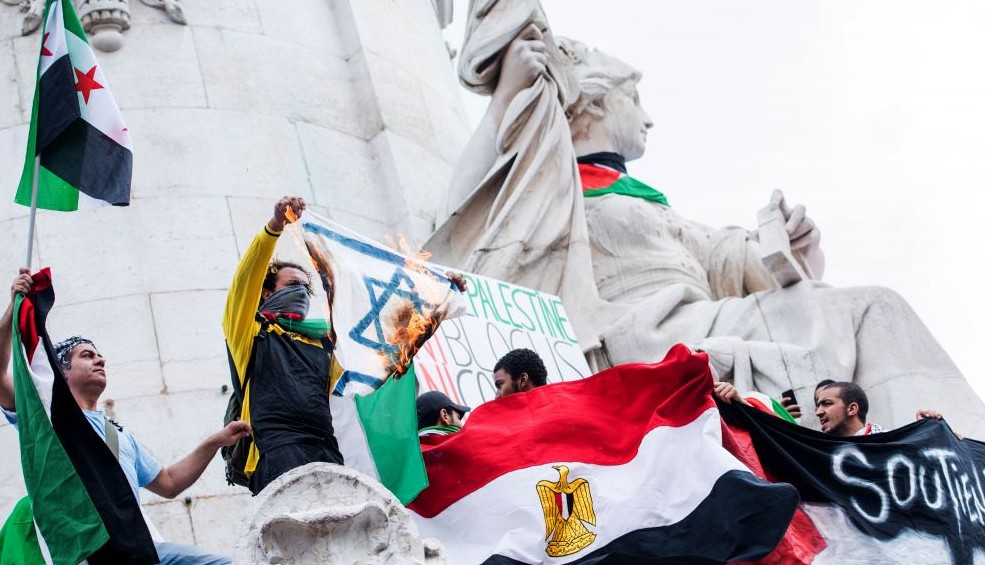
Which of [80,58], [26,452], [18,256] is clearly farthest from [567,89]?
[26,452]

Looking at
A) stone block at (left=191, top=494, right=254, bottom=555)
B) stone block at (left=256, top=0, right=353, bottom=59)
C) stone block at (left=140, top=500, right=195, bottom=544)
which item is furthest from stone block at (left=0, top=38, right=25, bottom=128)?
stone block at (left=191, top=494, right=254, bottom=555)

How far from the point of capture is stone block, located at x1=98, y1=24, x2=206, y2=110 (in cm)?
1401

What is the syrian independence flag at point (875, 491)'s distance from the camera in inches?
363

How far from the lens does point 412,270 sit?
9938 millimetres

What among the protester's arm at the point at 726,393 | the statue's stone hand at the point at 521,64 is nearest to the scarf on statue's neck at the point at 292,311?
the protester's arm at the point at 726,393

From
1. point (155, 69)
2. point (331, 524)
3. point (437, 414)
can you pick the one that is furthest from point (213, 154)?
point (331, 524)

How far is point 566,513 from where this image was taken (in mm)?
9117

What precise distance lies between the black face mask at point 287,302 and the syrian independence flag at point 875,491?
214 cm

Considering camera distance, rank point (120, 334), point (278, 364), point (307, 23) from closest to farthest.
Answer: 1. point (278, 364)
2. point (120, 334)
3. point (307, 23)

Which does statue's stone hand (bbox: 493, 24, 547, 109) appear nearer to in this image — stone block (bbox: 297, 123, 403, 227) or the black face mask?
stone block (bbox: 297, 123, 403, 227)

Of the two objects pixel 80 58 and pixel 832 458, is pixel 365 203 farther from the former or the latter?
pixel 832 458

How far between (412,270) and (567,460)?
4.39 ft

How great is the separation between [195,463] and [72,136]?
2091 millimetres

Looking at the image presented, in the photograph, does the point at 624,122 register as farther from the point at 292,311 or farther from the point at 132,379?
the point at 292,311
